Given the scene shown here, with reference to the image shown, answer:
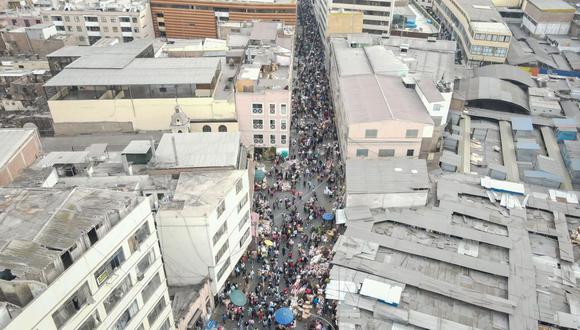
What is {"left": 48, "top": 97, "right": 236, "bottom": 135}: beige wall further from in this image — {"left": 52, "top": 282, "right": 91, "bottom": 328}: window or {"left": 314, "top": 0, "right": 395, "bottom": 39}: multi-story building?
{"left": 314, "top": 0, "right": 395, "bottom": 39}: multi-story building

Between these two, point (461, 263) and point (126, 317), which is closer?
point (126, 317)

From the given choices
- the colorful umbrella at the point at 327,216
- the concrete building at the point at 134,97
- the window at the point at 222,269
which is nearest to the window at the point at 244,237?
the window at the point at 222,269

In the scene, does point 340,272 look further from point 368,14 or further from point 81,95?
point 368,14

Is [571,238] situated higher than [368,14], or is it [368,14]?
[368,14]

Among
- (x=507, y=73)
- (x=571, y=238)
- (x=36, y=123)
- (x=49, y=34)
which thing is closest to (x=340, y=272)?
(x=571, y=238)

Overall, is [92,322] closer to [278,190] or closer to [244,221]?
[244,221]

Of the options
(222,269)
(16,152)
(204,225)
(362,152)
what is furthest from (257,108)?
(16,152)
